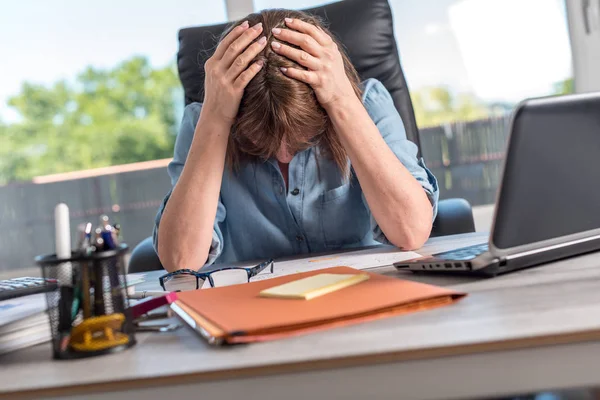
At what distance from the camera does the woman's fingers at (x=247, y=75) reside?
120cm

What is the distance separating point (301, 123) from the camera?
4.10 ft

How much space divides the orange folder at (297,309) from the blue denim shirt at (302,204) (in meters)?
0.66

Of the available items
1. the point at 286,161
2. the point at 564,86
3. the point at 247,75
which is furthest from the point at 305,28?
the point at 564,86

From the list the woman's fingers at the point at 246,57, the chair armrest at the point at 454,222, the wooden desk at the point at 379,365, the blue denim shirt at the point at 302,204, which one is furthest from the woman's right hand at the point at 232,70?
the wooden desk at the point at 379,365

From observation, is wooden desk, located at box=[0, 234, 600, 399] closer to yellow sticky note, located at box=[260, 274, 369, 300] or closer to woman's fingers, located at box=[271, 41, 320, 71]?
yellow sticky note, located at box=[260, 274, 369, 300]

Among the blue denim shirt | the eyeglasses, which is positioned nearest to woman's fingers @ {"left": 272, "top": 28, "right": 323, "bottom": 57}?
the blue denim shirt

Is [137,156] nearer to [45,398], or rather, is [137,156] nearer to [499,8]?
[499,8]

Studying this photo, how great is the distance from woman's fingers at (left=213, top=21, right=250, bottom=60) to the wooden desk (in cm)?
76

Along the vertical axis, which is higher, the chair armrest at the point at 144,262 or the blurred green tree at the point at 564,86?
the blurred green tree at the point at 564,86

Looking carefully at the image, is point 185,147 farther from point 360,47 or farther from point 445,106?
point 445,106

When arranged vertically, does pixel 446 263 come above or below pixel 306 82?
below

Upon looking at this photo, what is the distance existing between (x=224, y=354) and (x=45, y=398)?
16 cm

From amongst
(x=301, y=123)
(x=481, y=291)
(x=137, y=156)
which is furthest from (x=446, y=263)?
(x=137, y=156)

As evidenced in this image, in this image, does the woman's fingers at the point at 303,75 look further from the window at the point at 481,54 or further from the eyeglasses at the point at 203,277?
the window at the point at 481,54
